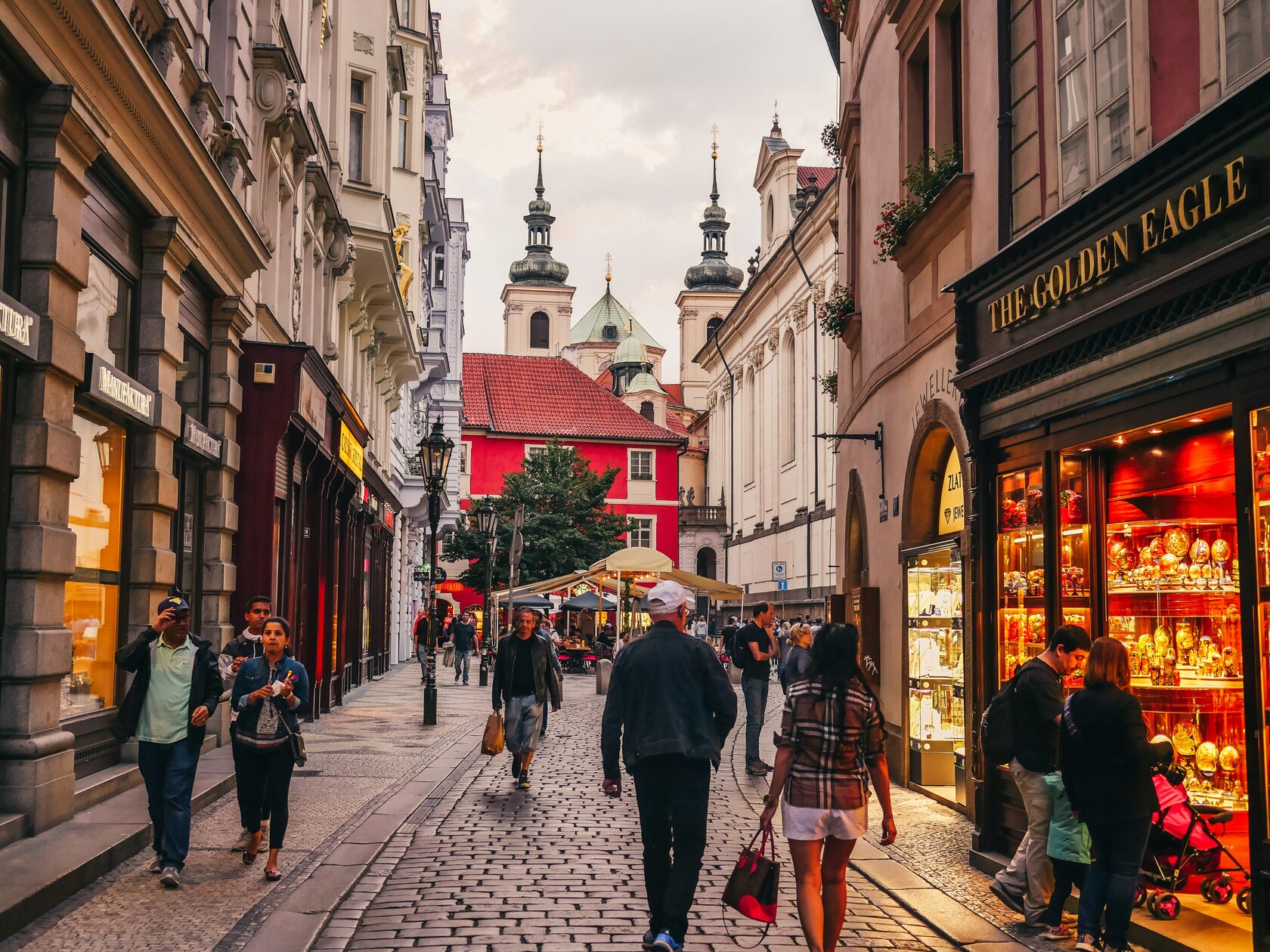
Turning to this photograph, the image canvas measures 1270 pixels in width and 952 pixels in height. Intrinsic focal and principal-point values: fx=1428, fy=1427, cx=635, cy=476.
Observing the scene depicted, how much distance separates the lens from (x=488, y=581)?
3142 centimetres

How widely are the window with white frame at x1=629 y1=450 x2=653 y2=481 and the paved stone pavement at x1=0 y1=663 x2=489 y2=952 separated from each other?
60604 mm

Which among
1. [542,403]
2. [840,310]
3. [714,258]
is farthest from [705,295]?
[840,310]

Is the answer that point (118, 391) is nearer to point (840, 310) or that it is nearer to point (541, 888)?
point (541, 888)

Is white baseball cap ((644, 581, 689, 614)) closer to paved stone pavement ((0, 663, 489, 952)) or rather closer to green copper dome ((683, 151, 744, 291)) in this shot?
paved stone pavement ((0, 663, 489, 952))

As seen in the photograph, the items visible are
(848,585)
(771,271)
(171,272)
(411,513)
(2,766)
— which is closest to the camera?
(2,766)

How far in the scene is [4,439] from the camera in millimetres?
9570

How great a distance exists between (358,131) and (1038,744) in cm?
2335

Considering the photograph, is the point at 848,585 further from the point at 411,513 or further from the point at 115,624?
the point at 411,513

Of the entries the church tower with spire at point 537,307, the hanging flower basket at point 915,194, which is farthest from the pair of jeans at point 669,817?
the church tower with spire at point 537,307

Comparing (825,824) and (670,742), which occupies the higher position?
(670,742)

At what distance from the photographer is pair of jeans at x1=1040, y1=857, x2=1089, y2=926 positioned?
7852 millimetres

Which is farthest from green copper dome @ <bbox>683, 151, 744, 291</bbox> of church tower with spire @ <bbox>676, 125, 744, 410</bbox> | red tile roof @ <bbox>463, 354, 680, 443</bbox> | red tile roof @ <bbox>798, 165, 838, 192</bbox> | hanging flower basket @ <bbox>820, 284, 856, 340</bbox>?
hanging flower basket @ <bbox>820, 284, 856, 340</bbox>

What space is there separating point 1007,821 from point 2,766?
677 centimetres

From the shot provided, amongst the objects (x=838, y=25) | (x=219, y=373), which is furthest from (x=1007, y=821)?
(x=838, y=25)
